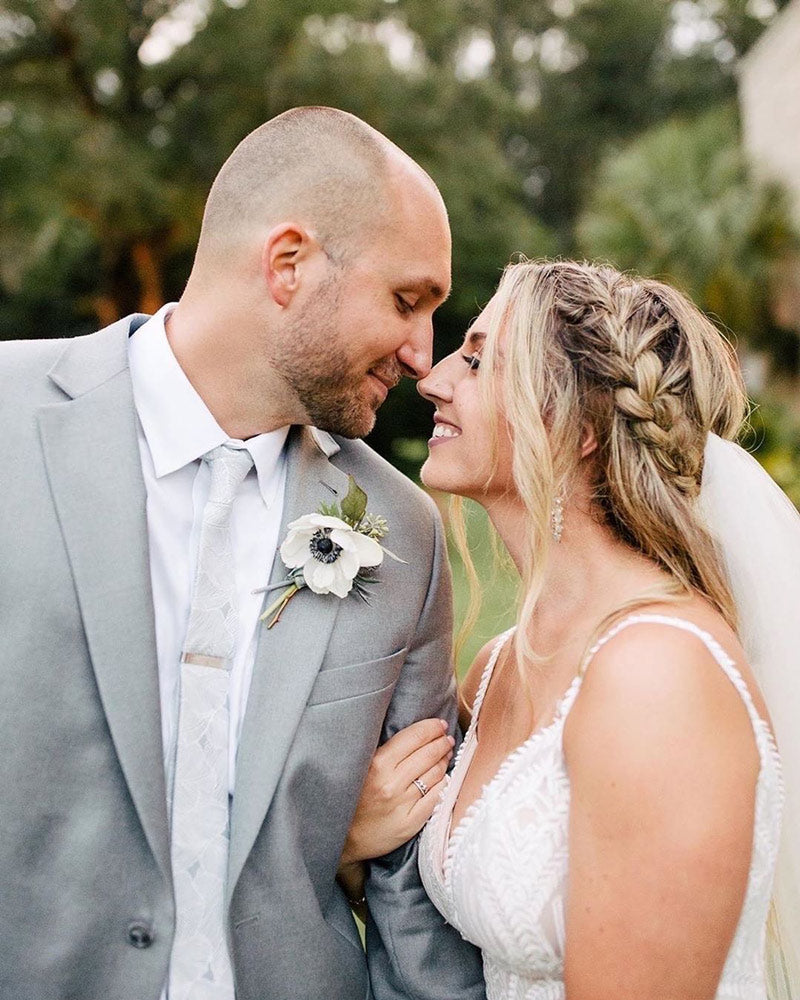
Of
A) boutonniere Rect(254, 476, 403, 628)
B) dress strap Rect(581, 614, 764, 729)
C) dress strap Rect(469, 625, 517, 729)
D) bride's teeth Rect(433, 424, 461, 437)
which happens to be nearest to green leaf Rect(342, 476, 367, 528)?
boutonniere Rect(254, 476, 403, 628)

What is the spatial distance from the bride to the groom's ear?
42 centimetres

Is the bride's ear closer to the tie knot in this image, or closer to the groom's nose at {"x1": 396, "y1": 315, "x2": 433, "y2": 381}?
the groom's nose at {"x1": 396, "y1": 315, "x2": 433, "y2": 381}

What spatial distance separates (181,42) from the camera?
14844mm

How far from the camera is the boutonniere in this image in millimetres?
2424

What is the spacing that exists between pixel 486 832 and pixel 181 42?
14.7 meters

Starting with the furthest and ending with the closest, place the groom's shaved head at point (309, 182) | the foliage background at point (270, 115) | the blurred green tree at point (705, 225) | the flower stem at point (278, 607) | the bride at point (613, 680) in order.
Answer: the foliage background at point (270, 115)
the blurred green tree at point (705, 225)
the groom's shaved head at point (309, 182)
the flower stem at point (278, 607)
the bride at point (613, 680)

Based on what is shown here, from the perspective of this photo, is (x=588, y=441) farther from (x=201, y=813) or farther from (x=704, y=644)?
(x=201, y=813)

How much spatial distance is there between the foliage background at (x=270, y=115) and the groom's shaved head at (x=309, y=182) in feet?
24.8

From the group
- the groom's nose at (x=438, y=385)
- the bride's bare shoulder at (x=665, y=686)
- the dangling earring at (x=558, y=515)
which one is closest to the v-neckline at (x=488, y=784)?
the bride's bare shoulder at (x=665, y=686)

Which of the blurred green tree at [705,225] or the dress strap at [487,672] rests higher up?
the dress strap at [487,672]

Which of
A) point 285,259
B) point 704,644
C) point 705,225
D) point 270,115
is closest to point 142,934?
point 704,644

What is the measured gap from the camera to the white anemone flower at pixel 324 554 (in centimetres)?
243

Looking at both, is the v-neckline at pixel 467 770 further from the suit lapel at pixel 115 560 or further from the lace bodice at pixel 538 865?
the suit lapel at pixel 115 560

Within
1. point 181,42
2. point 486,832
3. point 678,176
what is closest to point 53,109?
point 181,42
